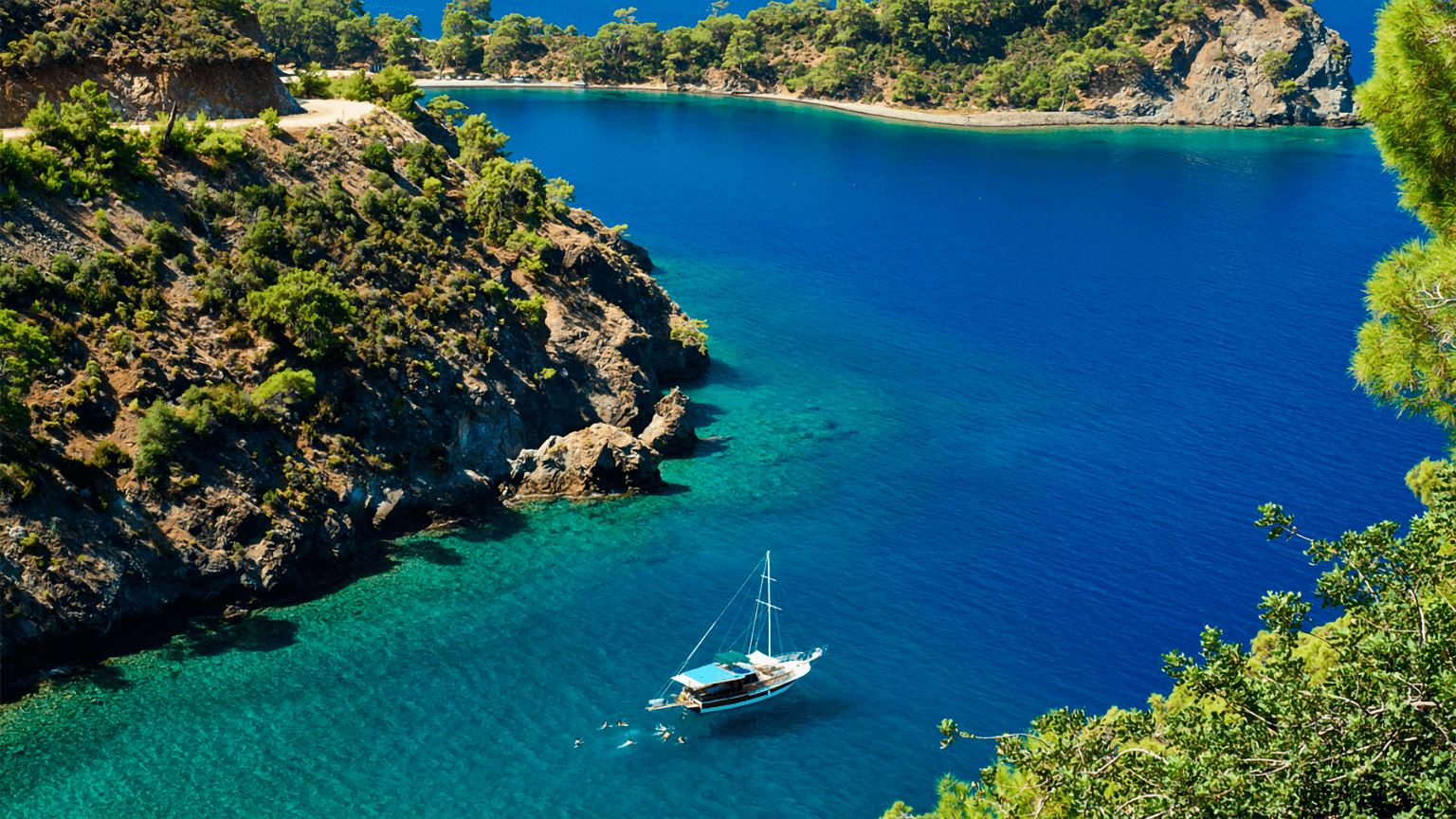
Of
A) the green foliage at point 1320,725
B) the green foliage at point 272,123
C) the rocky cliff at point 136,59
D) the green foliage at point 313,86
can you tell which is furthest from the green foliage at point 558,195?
the green foliage at point 1320,725

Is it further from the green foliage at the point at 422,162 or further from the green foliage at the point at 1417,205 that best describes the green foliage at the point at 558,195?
the green foliage at the point at 1417,205

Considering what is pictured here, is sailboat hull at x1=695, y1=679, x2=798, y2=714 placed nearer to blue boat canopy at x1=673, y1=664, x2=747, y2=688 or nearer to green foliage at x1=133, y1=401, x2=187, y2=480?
blue boat canopy at x1=673, y1=664, x2=747, y2=688

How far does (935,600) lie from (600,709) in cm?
2631

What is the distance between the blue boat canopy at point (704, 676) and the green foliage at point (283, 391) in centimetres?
3476

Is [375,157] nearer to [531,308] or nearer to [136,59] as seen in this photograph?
[531,308]

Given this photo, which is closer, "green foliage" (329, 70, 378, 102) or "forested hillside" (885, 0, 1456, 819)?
"forested hillside" (885, 0, 1456, 819)

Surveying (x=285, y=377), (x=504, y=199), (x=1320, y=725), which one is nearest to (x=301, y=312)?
(x=285, y=377)

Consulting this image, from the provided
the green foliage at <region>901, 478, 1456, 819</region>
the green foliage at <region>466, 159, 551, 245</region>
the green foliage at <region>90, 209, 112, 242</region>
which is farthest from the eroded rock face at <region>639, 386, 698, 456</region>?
the green foliage at <region>901, 478, 1456, 819</region>

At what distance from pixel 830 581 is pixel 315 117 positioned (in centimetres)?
6503

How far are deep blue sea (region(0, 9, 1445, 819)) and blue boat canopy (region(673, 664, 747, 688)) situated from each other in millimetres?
2018

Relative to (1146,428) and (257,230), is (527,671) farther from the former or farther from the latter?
(1146,428)

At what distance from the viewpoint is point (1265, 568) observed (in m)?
82.5

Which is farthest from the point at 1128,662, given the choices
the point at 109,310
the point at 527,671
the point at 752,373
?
the point at 109,310

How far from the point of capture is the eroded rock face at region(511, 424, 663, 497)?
89.2m
